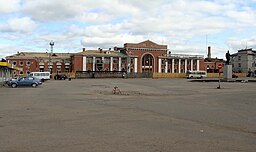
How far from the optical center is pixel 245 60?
420 feet

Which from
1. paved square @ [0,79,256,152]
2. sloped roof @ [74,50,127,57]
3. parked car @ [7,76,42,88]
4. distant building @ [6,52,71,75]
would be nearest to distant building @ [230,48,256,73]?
sloped roof @ [74,50,127,57]

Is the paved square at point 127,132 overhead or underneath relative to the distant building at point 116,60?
underneath

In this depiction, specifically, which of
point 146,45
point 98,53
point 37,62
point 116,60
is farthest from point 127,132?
point 146,45

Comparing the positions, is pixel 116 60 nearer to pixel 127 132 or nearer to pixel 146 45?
pixel 146 45

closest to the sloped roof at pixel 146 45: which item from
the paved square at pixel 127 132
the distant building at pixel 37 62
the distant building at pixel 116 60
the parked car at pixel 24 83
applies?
the distant building at pixel 116 60

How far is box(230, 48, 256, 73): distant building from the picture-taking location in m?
127

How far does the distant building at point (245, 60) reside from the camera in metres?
127

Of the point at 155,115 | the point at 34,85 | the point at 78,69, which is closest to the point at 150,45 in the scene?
the point at 78,69

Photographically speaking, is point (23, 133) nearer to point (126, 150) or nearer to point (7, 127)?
point (7, 127)

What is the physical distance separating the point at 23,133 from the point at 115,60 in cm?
10476

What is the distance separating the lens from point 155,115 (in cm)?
1381

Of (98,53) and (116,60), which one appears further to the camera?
(116,60)

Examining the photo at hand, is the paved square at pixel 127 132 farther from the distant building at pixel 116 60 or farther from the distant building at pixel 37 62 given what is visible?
the distant building at pixel 37 62

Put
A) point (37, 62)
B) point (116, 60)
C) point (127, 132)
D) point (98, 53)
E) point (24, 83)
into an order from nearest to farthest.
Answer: point (127, 132) → point (24, 83) → point (37, 62) → point (98, 53) → point (116, 60)
